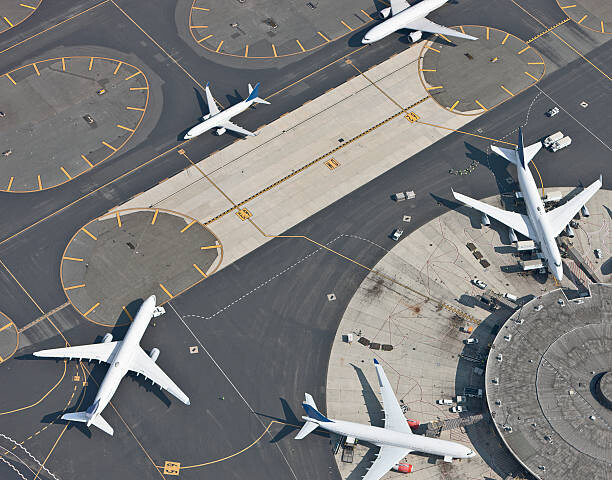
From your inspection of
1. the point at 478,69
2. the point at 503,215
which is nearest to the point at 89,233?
the point at 503,215

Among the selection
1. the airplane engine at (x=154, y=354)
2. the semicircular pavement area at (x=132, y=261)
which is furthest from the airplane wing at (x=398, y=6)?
the airplane engine at (x=154, y=354)

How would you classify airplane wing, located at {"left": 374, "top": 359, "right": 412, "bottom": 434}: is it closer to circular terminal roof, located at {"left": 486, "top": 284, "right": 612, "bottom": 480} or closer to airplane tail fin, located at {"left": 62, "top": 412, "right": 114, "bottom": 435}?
circular terminal roof, located at {"left": 486, "top": 284, "right": 612, "bottom": 480}

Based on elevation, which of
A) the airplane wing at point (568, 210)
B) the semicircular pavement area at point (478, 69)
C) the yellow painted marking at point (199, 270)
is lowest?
the yellow painted marking at point (199, 270)

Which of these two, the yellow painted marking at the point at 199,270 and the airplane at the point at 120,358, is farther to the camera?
the yellow painted marking at the point at 199,270

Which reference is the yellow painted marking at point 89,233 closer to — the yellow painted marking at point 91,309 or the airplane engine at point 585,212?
the yellow painted marking at point 91,309

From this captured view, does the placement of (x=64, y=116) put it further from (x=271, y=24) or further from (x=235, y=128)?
(x=271, y=24)

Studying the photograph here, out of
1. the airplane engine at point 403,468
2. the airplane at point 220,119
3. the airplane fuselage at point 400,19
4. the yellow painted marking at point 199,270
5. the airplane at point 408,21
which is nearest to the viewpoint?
the airplane engine at point 403,468
